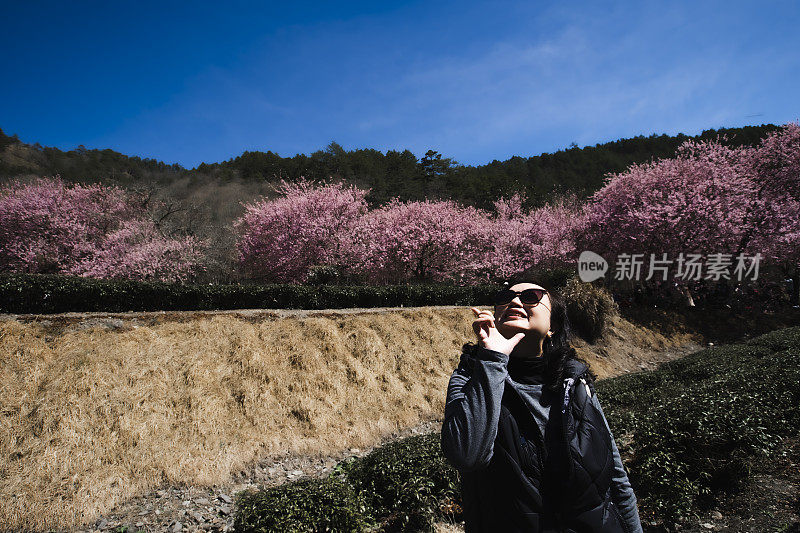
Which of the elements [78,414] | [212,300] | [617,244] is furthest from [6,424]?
[617,244]

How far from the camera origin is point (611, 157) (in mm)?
41906

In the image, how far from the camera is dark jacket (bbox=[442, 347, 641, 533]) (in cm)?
130

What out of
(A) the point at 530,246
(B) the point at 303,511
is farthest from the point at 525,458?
(A) the point at 530,246

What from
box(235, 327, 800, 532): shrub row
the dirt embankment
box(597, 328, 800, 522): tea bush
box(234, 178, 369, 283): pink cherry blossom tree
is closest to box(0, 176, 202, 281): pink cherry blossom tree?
box(234, 178, 369, 283): pink cherry blossom tree

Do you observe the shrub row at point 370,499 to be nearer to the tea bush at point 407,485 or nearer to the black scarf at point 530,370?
the tea bush at point 407,485

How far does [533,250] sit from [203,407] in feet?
48.2

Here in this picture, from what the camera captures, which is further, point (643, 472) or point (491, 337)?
point (643, 472)

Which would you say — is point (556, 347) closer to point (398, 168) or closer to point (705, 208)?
point (705, 208)

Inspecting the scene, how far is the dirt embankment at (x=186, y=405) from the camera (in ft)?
15.4

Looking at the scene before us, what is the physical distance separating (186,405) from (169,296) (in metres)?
2.90

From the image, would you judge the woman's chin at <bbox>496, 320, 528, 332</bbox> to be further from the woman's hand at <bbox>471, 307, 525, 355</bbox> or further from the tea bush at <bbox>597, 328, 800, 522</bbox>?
the tea bush at <bbox>597, 328, 800, 522</bbox>

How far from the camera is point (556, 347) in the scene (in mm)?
1604

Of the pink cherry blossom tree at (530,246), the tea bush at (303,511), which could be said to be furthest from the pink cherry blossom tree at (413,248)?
the tea bush at (303,511)

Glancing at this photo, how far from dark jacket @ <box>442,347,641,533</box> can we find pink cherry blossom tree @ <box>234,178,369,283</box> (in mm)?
12488
